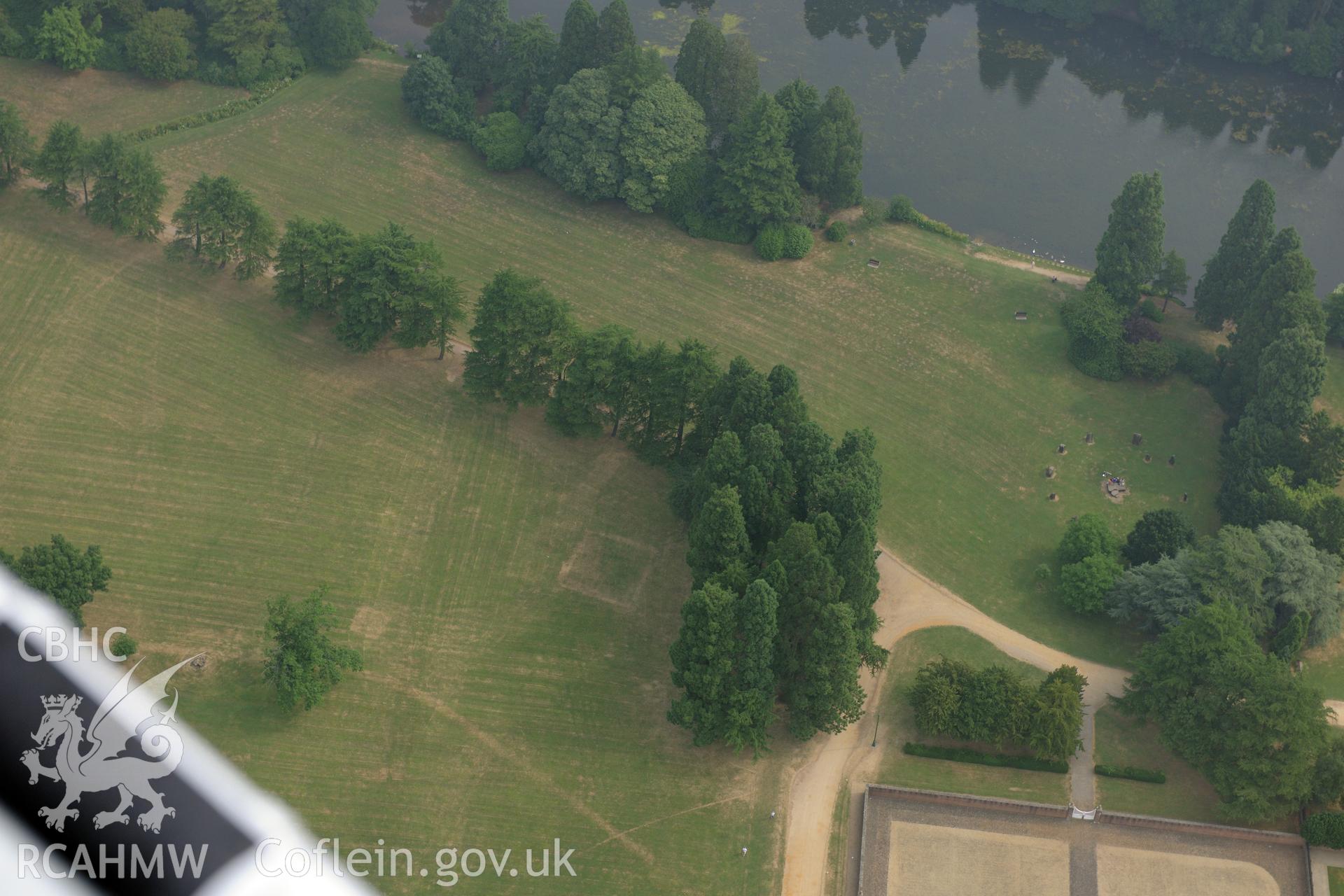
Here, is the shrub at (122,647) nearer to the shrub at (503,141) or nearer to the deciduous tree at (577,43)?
the shrub at (503,141)

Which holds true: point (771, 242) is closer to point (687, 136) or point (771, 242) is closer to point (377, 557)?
point (687, 136)

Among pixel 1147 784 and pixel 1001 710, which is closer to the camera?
pixel 1001 710

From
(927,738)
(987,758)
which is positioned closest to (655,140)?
(927,738)

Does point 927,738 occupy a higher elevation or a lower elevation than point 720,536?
lower

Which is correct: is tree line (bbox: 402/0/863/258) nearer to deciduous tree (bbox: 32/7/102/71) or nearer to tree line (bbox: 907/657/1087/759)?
deciduous tree (bbox: 32/7/102/71)

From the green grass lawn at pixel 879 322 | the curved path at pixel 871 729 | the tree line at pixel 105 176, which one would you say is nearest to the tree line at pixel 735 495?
the curved path at pixel 871 729
